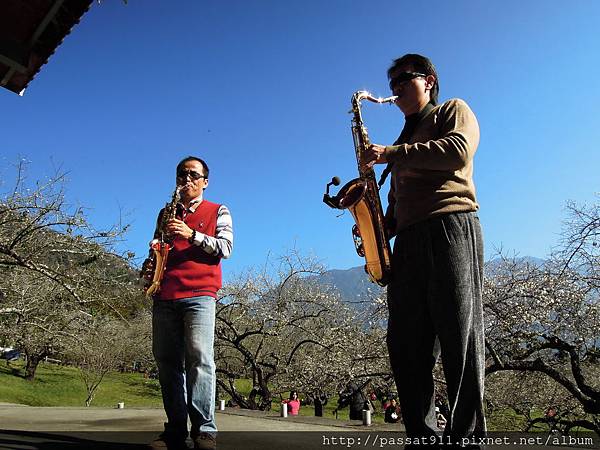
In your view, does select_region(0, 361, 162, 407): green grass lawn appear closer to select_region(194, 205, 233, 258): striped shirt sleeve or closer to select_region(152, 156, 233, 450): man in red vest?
select_region(152, 156, 233, 450): man in red vest

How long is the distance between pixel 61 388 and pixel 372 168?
32970 millimetres

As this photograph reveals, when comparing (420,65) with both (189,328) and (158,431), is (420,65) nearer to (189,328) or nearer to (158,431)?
(189,328)

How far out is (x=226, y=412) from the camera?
5.74 m

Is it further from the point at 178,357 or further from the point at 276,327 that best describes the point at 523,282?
the point at 178,357

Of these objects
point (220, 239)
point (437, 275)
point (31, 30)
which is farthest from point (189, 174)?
point (31, 30)

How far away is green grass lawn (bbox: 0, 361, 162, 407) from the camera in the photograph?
25.1 metres

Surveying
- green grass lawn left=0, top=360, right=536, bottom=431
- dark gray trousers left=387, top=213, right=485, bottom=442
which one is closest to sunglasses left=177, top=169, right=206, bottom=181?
dark gray trousers left=387, top=213, right=485, bottom=442

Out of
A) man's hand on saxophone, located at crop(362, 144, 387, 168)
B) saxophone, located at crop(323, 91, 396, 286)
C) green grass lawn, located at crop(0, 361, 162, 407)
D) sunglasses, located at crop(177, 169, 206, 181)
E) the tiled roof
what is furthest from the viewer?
green grass lawn, located at crop(0, 361, 162, 407)

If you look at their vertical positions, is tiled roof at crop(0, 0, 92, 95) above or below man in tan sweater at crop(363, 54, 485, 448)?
above

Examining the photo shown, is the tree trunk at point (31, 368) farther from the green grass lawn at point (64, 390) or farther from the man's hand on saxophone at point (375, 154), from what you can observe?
the man's hand on saxophone at point (375, 154)

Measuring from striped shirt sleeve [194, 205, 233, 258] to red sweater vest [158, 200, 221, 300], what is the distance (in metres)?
0.05

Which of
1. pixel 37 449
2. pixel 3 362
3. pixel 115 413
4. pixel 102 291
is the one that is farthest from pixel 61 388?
pixel 37 449

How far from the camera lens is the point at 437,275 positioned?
2154 mm

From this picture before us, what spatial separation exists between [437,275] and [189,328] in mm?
1709
